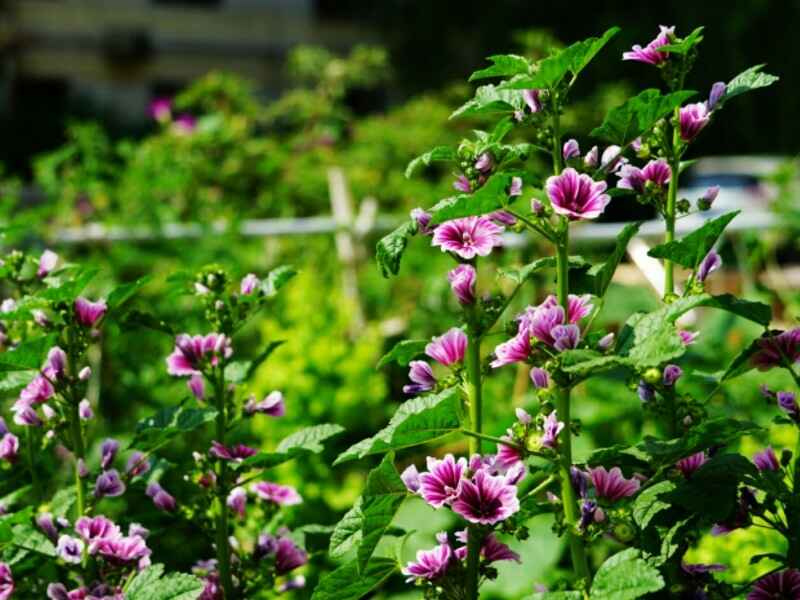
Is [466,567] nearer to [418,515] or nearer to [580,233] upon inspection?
[418,515]

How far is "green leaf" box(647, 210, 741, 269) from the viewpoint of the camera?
121 centimetres

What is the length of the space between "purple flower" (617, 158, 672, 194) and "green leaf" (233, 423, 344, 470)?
19.4 inches

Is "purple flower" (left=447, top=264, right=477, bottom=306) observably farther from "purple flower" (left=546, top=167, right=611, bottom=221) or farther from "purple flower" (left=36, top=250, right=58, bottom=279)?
"purple flower" (left=36, top=250, right=58, bottom=279)

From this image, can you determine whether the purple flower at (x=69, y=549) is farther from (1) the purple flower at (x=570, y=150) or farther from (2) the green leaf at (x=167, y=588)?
(1) the purple flower at (x=570, y=150)

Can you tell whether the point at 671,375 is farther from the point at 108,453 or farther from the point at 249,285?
the point at 108,453

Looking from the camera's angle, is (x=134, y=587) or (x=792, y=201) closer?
(x=134, y=587)

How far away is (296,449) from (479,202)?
20.5 inches

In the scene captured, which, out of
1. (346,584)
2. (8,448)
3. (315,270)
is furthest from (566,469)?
(315,270)

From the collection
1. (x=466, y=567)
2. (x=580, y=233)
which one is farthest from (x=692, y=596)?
(x=580, y=233)

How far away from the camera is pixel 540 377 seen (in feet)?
4.24

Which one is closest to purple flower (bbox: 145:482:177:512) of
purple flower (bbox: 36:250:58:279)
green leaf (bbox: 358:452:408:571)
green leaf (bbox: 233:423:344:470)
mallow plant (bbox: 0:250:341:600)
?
mallow plant (bbox: 0:250:341:600)

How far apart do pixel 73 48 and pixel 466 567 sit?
2293 cm

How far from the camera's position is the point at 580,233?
446 cm

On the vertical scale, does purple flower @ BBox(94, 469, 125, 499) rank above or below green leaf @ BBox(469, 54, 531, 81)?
below
